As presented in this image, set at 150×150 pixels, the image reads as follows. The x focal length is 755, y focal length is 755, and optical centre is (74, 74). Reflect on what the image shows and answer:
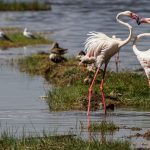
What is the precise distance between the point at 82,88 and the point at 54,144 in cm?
753

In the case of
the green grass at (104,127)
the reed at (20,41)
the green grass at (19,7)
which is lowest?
the green grass at (104,127)

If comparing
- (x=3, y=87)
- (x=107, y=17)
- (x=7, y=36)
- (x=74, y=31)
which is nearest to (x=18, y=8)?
(x=107, y=17)

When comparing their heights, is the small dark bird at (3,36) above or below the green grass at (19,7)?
below

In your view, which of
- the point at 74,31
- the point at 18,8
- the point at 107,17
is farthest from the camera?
the point at 18,8

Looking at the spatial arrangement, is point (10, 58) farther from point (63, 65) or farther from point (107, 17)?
point (107, 17)

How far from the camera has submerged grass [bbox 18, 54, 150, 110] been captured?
57.9 feet

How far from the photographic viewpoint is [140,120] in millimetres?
15336

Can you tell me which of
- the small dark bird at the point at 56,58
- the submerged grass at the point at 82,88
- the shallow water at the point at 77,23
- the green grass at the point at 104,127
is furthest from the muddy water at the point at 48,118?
the shallow water at the point at 77,23

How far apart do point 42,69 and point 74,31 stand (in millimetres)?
19956

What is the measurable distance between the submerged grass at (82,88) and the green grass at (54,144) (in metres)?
5.03

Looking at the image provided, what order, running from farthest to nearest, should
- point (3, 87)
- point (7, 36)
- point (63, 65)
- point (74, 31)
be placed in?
point (74, 31) < point (7, 36) < point (63, 65) < point (3, 87)

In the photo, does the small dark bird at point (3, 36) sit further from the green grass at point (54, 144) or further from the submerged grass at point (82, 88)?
the green grass at point (54, 144)

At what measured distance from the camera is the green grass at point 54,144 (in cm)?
1146

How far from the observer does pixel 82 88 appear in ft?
63.2
